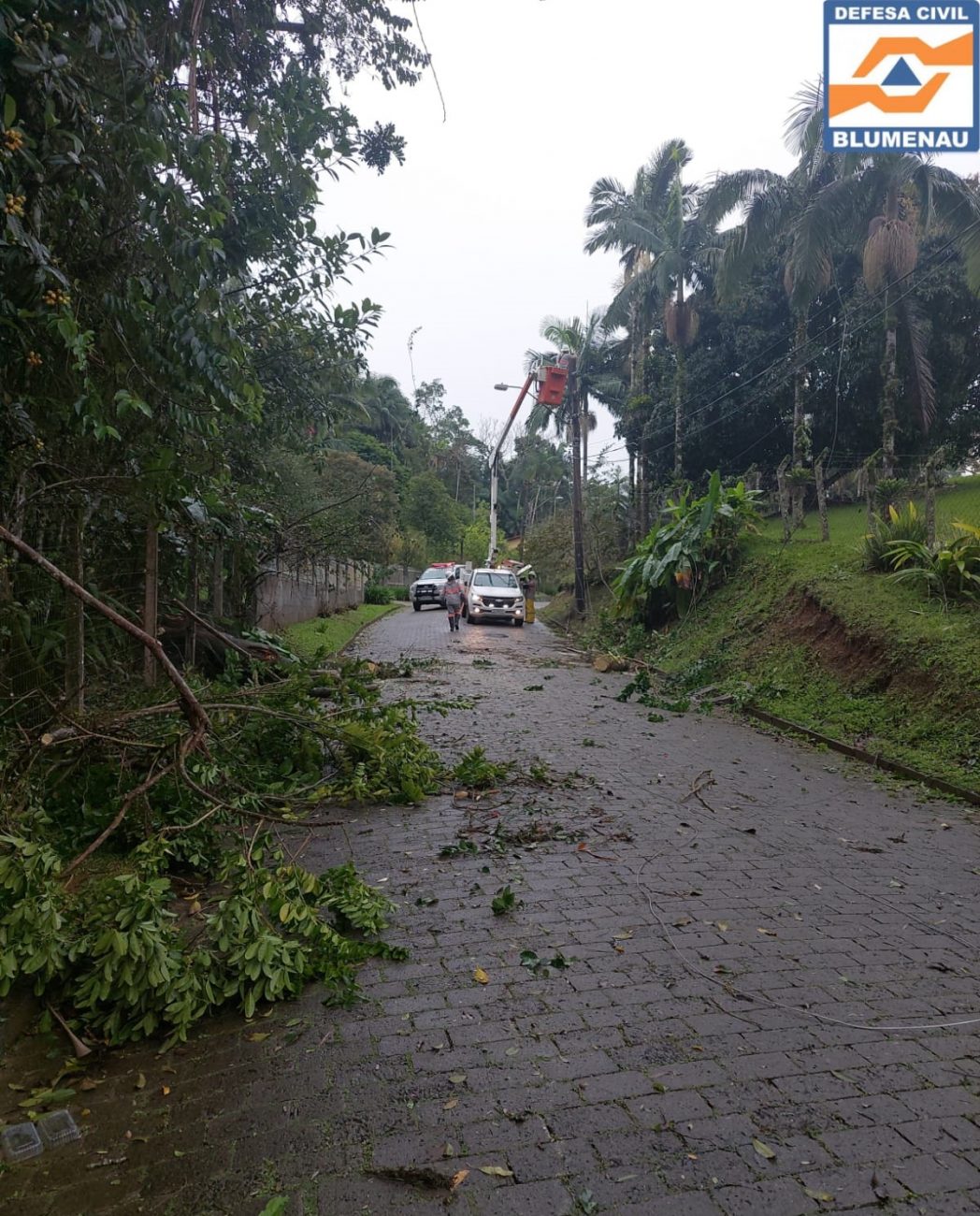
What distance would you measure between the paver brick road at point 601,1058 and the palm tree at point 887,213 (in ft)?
56.0

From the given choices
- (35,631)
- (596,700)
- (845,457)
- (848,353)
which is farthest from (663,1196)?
(845,457)

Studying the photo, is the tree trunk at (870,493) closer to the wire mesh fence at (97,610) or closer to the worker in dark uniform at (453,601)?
the wire mesh fence at (97,610)

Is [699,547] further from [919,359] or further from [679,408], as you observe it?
[679,408]

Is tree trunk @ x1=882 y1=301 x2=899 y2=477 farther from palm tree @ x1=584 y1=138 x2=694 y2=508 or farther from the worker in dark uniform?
the worker in dark uniform

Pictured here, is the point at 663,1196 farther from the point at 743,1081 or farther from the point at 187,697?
the point at 187,697

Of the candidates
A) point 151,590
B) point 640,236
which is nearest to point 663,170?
point 640,236

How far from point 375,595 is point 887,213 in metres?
23.8

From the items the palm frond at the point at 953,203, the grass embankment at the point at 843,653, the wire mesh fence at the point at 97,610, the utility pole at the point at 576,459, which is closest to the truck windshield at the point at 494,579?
the utility pole at the point at 576,459

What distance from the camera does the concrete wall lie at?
1681 centimetres

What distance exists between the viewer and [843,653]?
10914 mm

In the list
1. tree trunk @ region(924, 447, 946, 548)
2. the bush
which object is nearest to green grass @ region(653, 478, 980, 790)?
tree trunk @ region(924, 447, 946, 548)

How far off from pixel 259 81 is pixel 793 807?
9549 millimetres

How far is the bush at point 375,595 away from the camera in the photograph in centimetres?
3538

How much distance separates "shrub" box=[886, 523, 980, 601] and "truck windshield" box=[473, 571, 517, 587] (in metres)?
15.8
